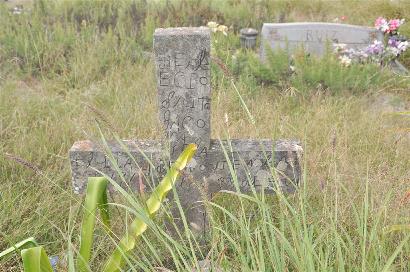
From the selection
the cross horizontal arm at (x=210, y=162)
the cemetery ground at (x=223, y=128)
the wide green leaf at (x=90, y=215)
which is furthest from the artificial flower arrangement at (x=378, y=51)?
the wide green leaf at (x=90, y=215)

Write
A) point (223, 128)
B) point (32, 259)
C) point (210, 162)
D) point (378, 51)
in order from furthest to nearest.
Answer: point (378, 51)
point (210, 162)
point (223, 128)
point (32, 259)

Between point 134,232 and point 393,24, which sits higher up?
point 393,24

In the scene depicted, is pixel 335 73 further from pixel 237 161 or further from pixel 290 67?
pixel 237 161

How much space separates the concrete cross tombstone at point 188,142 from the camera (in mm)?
1732

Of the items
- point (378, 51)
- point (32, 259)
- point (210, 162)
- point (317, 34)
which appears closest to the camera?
point (32, 259)

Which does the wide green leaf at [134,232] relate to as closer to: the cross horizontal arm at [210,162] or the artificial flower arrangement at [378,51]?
the cross horizontal arm at [210,162]

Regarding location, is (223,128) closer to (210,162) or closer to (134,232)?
(134,232)

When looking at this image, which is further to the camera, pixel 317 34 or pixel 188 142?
pixel 317 34

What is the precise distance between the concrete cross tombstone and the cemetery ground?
11 cm

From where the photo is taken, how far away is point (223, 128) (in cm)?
137

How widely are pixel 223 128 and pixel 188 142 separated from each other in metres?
0.53

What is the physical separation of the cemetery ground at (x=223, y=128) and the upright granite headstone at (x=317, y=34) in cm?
43

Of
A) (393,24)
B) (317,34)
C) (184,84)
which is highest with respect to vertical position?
(184,84)

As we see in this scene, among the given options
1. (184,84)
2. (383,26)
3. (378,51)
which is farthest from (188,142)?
(383,26)
